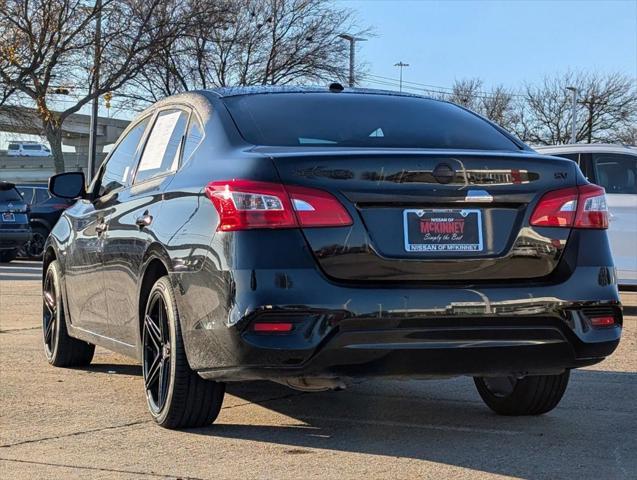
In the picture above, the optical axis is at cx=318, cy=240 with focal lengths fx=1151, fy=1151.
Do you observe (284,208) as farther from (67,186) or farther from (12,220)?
(12,220)

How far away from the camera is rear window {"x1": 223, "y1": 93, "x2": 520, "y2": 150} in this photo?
5281mm

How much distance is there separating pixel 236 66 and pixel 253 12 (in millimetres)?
2037

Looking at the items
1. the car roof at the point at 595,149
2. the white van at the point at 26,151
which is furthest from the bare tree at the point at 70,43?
the white van at the point at 26,151

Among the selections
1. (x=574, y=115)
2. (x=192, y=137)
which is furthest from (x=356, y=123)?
(x=574, y=115)

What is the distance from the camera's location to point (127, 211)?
605 cm

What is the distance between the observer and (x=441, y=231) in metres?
4.70

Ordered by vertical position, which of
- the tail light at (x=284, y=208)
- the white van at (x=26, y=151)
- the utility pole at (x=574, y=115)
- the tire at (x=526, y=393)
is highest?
the utility pole at (x=574, y=115)

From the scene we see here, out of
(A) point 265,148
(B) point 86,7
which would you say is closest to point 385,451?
(A) point 265,148

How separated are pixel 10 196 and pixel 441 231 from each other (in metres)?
20.5

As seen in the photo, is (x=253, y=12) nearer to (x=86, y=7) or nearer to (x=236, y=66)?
(x=236, y=66)

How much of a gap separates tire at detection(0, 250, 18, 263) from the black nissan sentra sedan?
65.4ft

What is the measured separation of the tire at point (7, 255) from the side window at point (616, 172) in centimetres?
1558

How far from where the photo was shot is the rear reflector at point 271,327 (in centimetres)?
454

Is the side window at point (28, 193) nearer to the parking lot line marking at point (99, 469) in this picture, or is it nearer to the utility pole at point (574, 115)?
the parking lot line marking at point (99, 469)
